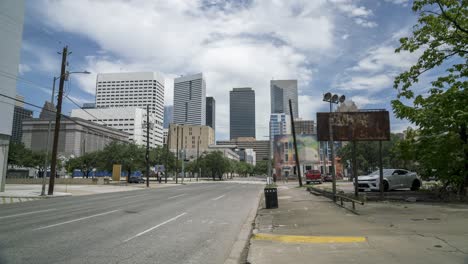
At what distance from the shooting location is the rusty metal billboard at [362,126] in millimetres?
19250

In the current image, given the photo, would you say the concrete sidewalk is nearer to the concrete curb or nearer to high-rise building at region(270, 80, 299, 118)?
the concrete curb

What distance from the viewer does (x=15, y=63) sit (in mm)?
28625

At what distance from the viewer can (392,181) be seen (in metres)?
23.8

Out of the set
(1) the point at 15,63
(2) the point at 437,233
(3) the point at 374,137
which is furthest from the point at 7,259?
(1) the point at 15,63

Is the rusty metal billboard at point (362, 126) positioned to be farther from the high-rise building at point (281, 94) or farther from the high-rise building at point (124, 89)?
the high-rise building at point (281, 94)

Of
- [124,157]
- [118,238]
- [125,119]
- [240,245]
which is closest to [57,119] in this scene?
[118,238]

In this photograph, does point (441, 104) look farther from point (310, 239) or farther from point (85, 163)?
point (85, 163)

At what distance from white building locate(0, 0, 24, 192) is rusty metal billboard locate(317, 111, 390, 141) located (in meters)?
25.9

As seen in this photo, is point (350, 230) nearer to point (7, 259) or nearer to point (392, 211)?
point (392, 211)

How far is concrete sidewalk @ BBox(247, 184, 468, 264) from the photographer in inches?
251

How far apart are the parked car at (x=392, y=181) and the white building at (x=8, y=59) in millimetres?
28761

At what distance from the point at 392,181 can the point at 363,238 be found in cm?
1768

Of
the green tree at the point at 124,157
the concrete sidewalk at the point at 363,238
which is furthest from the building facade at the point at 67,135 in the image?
the concrete sidewalk at the point at 363,238

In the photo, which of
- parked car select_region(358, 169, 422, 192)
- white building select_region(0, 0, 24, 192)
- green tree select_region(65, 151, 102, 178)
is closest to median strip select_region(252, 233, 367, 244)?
parked car select_region(358, 169, 422, 192)
